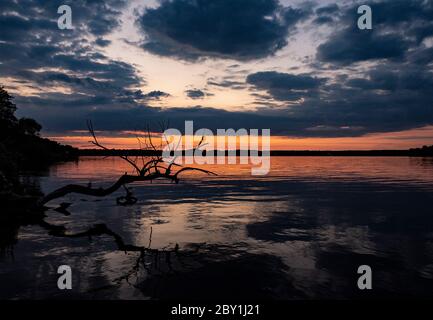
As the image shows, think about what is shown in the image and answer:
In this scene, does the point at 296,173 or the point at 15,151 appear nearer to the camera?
the point at 15,151

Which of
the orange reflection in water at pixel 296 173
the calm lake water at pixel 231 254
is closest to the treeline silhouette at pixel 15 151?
the calm lake water at pixel 231 254

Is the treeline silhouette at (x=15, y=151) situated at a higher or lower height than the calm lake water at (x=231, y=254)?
higher

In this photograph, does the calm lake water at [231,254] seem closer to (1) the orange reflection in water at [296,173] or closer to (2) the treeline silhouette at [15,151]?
(2) the treeline silhouette at [15,151]

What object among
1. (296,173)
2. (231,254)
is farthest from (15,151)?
(296,173)

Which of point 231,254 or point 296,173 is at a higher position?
point 296,173

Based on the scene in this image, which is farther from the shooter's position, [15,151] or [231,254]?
[15,151]

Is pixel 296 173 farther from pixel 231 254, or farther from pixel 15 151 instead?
pixel 231 254

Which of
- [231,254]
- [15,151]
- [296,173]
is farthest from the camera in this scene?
[296,173]

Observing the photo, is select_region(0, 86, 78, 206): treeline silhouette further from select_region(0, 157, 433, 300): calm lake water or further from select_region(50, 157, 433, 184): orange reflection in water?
select_region(50, 157, 433, 184): orange reflection in water

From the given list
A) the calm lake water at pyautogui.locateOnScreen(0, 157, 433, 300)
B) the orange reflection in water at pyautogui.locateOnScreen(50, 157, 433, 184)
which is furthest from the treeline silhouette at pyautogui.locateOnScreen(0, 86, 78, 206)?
the orange reflection in water at pyautogui.locateOnScreen(50, 157, 433, 184)

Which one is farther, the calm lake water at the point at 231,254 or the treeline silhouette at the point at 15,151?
the treeline silhouette at the point at 15,151

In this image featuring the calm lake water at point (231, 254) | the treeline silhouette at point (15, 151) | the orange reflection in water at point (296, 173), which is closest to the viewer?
the calm lake water at point (231, 254)

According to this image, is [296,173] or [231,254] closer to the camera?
[231,254]

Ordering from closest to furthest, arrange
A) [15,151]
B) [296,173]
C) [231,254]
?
[231,254]
[15,151]
[296,173]
